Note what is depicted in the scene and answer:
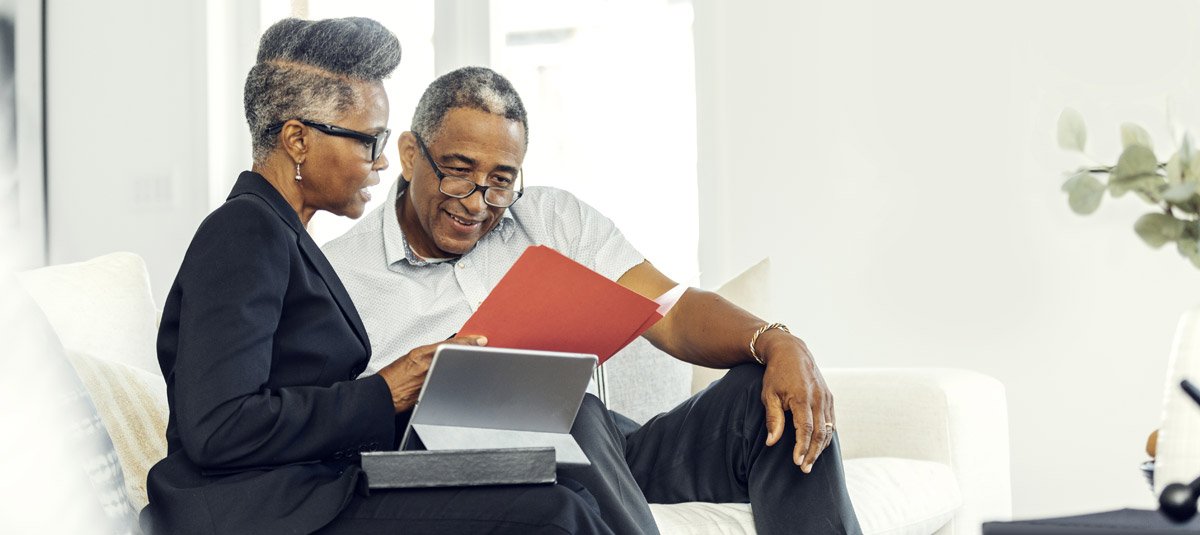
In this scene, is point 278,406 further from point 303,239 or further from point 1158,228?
point 1158,228

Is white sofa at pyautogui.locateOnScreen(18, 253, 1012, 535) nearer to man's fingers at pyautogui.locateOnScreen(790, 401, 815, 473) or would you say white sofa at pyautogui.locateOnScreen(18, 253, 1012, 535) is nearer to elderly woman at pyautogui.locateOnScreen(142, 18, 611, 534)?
man's fingers at pyautogui.locateOnScreen(790, 401, 815, 473)

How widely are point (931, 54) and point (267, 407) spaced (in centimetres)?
227

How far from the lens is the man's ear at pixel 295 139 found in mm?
1433

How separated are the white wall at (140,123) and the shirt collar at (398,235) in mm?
1706

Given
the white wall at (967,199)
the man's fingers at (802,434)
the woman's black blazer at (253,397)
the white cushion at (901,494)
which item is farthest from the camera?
the white wall at (967,199)

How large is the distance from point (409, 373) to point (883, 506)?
2.89ft

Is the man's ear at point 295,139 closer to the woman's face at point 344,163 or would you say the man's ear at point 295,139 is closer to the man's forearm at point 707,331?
the woman's face at point 344,163

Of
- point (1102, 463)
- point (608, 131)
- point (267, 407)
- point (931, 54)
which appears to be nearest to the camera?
point (267, 407)

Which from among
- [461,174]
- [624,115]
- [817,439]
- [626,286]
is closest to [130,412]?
[461,174]

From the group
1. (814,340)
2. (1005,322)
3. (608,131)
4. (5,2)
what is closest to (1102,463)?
(1005,322)

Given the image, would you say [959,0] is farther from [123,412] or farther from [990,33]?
[123,412]

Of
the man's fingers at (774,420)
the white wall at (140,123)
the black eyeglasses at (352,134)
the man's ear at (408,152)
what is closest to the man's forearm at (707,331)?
the man's fingers at (774,420)

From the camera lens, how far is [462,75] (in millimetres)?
2014

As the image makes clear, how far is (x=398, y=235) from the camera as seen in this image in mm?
1946
